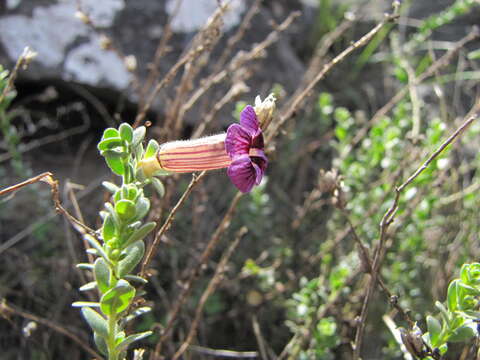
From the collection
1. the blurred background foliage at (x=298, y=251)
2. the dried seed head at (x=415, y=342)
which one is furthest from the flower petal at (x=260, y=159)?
the blurred background foliage at (x=298, y=251)

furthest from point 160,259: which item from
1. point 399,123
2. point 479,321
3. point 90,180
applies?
point 479,321

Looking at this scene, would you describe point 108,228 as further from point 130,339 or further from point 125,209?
point 130,339

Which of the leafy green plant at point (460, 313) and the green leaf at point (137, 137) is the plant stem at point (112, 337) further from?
the leafy green plant at point (460, 313)

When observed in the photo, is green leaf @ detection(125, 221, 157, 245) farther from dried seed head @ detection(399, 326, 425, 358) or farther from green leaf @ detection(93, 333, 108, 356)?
dried seed head @ detection(399, 326, 425, 358)

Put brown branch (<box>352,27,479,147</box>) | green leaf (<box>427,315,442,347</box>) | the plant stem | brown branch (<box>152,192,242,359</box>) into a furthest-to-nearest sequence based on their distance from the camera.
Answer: brown branch (<box>352,27,479,147</box>) → brown branch (<box>152,192,242,359</box>) → green leaf (<box>427,315,442,347</box>) → the plant stem

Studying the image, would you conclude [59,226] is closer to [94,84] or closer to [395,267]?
[94,84]

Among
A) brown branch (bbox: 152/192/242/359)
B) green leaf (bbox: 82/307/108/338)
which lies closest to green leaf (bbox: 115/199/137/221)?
green leaf (bbox: 82/307/108/338)
